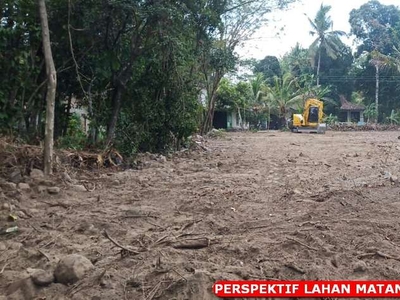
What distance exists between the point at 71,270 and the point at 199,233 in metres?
1.50

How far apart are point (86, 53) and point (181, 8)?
98.7 inches

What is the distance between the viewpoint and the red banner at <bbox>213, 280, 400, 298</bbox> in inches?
105

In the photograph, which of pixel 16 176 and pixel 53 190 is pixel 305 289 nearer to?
pixel 53 190

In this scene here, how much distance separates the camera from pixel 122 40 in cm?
1038

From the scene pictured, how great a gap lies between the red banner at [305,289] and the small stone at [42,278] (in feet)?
4.07

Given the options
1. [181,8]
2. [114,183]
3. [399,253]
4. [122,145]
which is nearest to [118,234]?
[399,253]

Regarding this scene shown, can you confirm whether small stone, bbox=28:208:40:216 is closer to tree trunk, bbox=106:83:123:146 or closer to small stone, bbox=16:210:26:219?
small stone, bbox=16:210:26:219

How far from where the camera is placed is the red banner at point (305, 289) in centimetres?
268

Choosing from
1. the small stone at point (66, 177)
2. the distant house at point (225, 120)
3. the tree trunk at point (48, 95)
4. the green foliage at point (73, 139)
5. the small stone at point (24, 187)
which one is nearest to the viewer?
the small stone at point (24, 187)

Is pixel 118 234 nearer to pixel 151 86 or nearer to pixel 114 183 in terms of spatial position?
pixel 114 183

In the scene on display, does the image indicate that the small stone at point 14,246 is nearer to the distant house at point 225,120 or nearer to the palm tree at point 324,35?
the distant house at point 225,120

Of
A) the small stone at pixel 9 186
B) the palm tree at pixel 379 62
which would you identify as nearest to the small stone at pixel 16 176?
the small stone at pixel 9 186

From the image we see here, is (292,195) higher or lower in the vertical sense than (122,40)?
lower

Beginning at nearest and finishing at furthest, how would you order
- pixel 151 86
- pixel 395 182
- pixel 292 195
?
pixel 292 195 → pixel 395 182 → pixel 151 86
